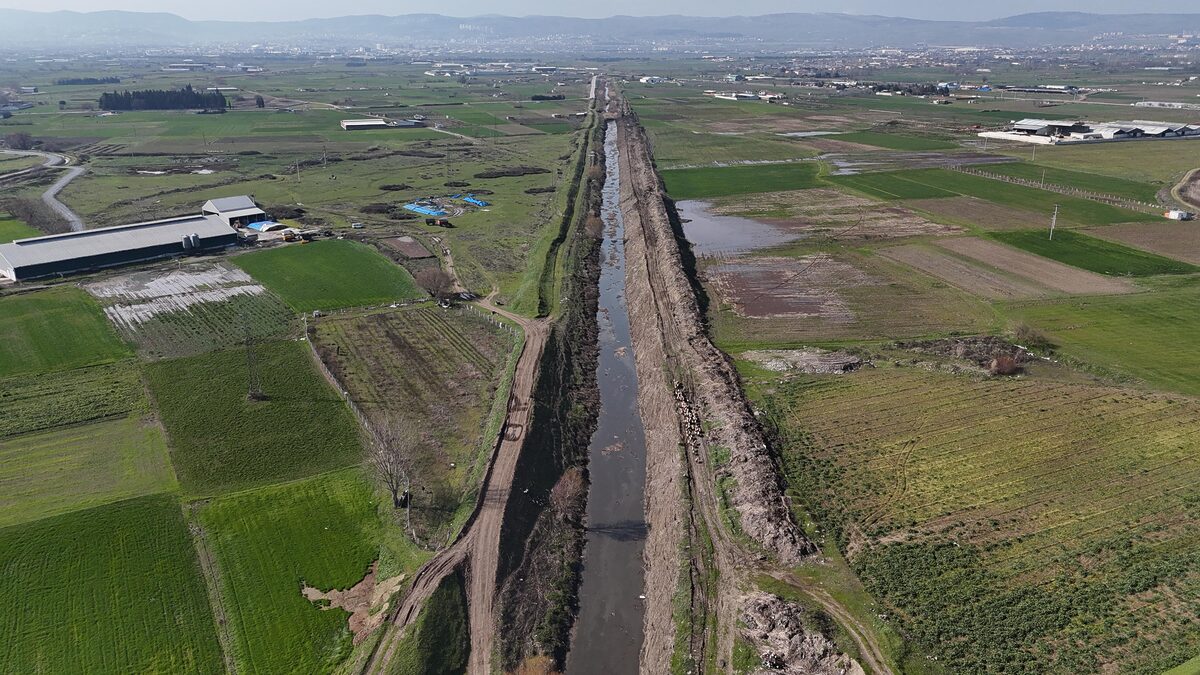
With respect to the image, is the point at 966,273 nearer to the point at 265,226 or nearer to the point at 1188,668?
the point at 1188,668

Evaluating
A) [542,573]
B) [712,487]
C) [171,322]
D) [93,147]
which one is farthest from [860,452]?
[93,147]

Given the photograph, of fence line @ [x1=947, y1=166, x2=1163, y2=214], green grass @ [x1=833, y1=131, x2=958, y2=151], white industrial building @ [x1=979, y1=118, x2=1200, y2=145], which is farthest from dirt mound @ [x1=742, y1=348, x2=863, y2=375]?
white industrial building @ [x1=979, y1=118, x2=1200, y2=145]

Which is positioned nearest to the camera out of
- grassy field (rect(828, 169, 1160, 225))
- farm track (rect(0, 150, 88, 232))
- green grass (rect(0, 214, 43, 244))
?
green grass (rect(0, 214, 43, 244))

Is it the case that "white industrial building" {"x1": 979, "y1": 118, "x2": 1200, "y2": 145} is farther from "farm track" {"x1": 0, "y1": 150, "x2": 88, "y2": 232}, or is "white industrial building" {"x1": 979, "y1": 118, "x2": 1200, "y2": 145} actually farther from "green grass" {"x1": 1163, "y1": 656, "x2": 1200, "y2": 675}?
"farm track" {"x1": 0, "y1": 150, "x2": 88, "y2": 232}

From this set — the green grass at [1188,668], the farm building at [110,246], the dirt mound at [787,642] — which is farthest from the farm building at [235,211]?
the green grass at [1188,668]

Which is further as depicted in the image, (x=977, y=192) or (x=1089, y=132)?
(x=1089, y=132)

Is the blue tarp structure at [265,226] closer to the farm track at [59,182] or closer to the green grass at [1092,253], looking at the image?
the farm track at [59,182]

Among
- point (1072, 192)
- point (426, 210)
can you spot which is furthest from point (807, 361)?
point (1072, 192)
